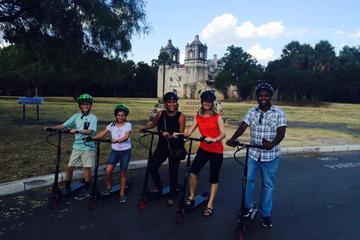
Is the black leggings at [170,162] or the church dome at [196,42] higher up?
the church dome at [196,42]

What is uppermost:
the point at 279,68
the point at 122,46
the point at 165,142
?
the point at 279,68

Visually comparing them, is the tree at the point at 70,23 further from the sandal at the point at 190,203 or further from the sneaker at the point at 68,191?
the sandal at the point at 190,203

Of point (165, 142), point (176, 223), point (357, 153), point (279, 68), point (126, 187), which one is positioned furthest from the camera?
point (279, 68)

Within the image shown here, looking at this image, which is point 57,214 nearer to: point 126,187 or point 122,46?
point 126,187

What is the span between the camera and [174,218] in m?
4.64

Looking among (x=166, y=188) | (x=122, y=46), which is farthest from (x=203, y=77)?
(x=166, y=188)

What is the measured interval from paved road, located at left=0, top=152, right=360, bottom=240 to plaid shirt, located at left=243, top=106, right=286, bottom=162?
3.14ft

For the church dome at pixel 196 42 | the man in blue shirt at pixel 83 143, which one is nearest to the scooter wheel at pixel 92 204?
the man in blue shirt at pixel 83 143

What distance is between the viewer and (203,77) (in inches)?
3219

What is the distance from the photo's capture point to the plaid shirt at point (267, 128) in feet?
14.0

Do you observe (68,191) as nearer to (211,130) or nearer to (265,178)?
(211,130)

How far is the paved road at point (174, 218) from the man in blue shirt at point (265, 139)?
457mm

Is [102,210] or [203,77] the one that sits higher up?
[203,77]

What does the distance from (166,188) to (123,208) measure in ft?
3.41
